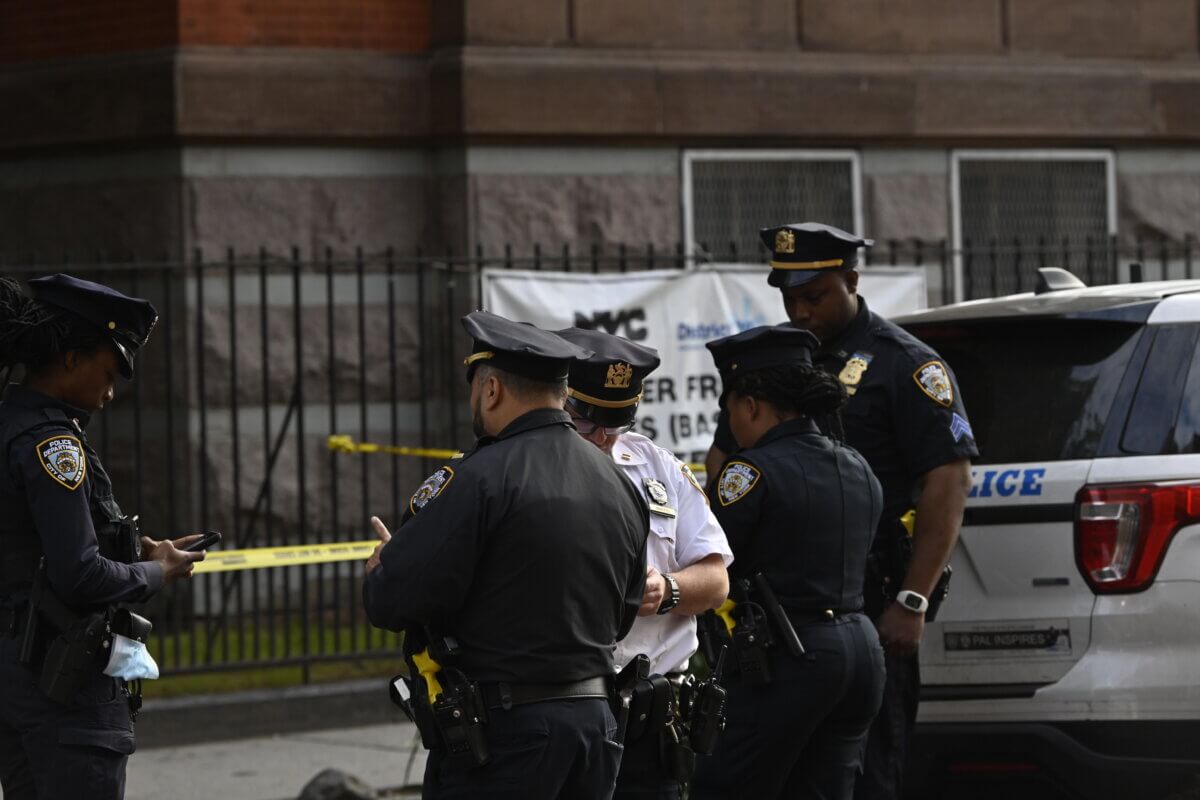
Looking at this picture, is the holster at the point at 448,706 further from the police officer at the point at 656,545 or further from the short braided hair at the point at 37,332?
the short braided hair at the point at 37,332

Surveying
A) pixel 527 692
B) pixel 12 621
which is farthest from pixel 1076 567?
pixel 12 621

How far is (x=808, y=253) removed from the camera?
6.16 metres

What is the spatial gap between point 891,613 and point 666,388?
4.26m

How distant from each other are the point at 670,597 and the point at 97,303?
1637 millimetres

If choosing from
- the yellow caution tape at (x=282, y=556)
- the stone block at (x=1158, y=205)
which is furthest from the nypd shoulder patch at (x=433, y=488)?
the stone block at (x=1158, y=205)

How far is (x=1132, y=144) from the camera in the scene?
12.9 meters

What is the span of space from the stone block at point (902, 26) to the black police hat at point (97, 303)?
25.3 feet

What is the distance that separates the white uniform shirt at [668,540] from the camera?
484 cm

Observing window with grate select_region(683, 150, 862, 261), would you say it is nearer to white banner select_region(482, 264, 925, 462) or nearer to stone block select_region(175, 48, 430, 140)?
white banner select_region(482, 264, 925, 462)

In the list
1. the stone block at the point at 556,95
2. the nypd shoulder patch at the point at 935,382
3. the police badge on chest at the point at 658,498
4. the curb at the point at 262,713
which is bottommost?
the curb at the point at 262,713

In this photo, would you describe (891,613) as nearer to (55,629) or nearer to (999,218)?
(55,629)

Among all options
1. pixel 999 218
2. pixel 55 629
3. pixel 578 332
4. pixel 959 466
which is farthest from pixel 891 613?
pixel 999 218

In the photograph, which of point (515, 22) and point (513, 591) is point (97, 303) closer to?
point (513, 591)

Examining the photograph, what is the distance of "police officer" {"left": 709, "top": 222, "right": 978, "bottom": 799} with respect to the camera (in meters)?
5.81
